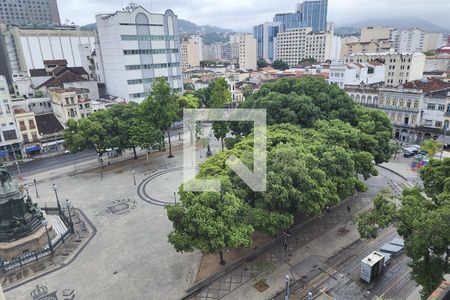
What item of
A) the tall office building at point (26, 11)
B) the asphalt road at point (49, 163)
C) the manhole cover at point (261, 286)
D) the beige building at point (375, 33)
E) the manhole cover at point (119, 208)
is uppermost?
the tall office building at point (26, 11)

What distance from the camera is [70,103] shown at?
52062mm

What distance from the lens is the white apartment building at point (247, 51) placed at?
138125mm

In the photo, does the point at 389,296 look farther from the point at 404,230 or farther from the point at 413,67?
the point at 413,67

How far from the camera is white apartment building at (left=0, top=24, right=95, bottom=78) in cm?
8103

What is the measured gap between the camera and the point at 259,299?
19.9m

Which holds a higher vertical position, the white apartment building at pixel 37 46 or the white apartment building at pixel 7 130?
the white apartment building at pixel 37 46

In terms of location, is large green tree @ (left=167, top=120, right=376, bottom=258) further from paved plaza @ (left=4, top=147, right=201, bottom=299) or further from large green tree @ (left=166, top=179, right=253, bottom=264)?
paved plaza @ (left=4, top=147, right=201, bottom=299)

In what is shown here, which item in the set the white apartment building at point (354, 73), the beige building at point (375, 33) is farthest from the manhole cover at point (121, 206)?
the beige building at point (375, 33)

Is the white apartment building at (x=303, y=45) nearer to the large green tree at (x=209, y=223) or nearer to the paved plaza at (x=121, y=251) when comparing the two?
the paved plaza at (x=121, y=251)

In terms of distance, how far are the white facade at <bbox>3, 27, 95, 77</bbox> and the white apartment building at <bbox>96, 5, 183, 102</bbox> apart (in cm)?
2263

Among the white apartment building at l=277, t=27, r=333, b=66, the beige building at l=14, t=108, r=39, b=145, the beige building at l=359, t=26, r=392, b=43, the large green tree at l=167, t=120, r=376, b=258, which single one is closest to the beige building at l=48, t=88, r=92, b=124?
the beige building at l=14, t=108, r=39, b=145

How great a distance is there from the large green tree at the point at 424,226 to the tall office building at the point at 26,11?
14485 centimetres

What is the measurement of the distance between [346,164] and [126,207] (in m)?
22.6

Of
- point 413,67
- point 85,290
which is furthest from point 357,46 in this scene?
point 85,290
